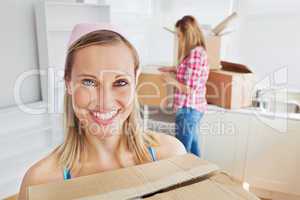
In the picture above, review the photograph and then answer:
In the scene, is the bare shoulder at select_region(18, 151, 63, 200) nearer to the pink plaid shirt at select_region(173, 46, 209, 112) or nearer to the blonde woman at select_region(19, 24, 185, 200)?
the blonde woman at select_region(19, 24, 185, 200)

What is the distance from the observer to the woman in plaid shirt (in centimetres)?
187

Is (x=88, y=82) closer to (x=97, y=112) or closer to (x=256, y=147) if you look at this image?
(x=97, y=112)

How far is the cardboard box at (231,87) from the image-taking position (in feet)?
6.69

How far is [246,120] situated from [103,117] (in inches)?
56.7

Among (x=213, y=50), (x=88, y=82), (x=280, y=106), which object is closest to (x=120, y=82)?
(x=88, y=82)

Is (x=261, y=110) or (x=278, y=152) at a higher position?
(x=261, y=110)

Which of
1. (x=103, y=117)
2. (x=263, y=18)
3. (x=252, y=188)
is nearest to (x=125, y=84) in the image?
(x=103, y=117)

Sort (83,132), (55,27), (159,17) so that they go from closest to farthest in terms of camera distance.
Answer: (83,132) → (55,27) → (159,17)

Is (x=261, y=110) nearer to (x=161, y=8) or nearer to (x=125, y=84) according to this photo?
(x=161, y=8)

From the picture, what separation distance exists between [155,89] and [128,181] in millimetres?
1348

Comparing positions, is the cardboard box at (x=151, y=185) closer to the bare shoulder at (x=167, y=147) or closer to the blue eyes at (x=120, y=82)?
the bare shoulder at (x=167, y=147)

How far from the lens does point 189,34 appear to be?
1.86m

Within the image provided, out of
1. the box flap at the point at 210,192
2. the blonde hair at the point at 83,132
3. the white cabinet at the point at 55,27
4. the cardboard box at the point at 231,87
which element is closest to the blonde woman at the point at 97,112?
the blonde hair at the point at 83,132

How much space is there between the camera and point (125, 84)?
84cm
